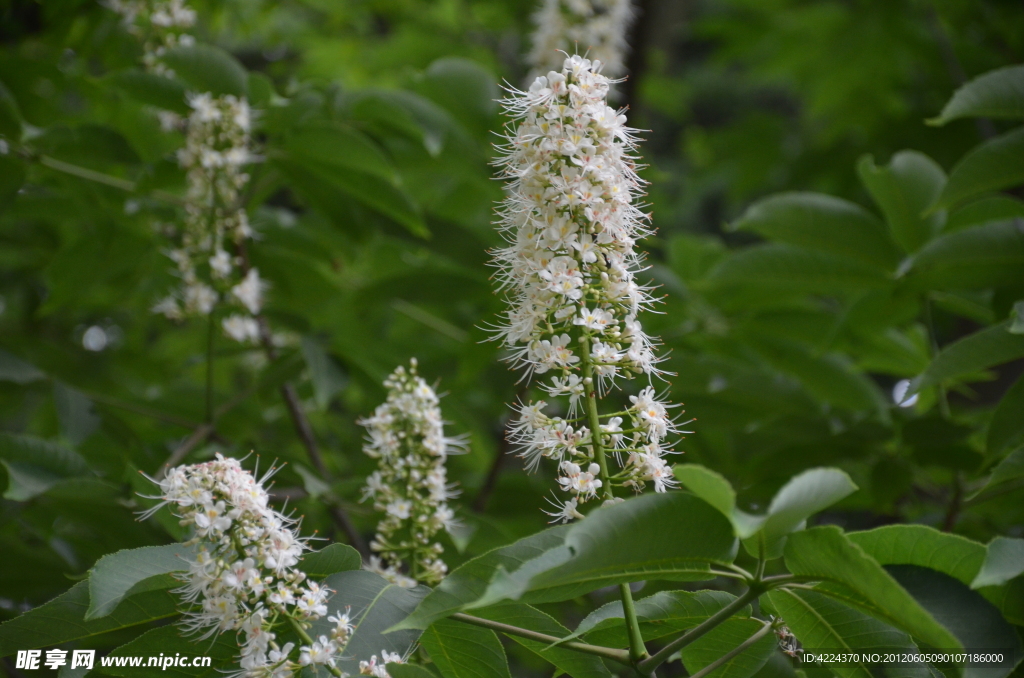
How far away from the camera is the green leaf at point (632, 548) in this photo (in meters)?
1.34

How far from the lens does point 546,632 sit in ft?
5.69

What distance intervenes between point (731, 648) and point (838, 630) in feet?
0.84

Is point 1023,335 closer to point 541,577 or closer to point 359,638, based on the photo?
point 541,577

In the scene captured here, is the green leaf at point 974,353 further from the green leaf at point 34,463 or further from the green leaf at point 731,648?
the green leaf at point 34,463

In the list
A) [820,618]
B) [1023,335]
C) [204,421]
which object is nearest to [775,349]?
[1023,335]

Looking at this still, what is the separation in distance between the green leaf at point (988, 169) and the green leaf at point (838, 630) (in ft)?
5.87

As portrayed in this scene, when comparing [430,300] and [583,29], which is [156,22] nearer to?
[430,300]

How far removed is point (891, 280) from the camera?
11.1ft

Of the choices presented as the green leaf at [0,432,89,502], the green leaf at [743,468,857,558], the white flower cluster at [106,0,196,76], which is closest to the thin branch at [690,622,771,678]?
the green leaf at [743,468,857,558]

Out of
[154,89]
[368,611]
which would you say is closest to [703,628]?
[368,611]

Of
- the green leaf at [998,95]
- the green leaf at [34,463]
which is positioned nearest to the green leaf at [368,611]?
the green leaf at [34,463]

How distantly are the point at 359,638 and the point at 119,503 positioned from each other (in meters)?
1.30

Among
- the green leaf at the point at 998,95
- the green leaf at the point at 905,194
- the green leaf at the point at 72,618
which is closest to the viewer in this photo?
the green leaf at the point at 72,618

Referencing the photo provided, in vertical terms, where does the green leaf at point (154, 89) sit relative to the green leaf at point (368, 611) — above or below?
above
